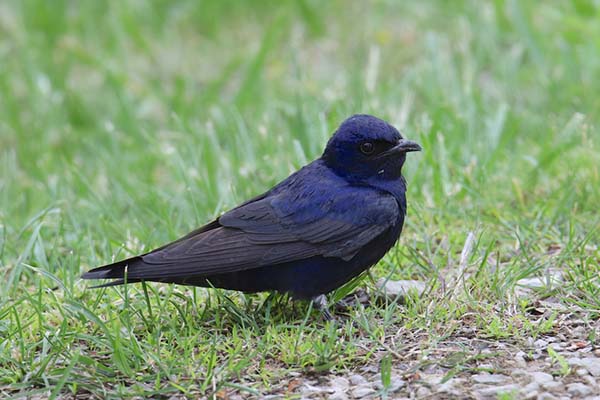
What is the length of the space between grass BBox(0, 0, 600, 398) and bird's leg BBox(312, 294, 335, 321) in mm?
47

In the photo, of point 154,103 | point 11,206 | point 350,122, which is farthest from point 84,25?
point 350,122

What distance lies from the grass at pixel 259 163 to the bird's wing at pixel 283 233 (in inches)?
10.1

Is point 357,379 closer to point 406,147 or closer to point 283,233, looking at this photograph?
point 283,233

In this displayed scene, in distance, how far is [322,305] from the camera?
389cm

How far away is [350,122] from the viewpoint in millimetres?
4105

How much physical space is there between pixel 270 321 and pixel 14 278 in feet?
4.05

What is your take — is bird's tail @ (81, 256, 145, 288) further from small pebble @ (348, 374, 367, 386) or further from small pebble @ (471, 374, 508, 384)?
small pebble @ (471, 374, 508, 384)

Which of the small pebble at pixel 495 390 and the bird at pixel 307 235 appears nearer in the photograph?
the small pebble at pixel 495 390

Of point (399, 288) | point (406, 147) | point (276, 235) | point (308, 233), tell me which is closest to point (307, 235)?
point (308, 233)

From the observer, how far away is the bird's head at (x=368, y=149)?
159 inches

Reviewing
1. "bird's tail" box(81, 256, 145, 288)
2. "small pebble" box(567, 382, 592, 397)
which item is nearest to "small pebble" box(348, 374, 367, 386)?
"small pebble" box(567, 382, 592, 397)

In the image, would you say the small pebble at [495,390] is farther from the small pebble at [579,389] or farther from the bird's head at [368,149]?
the bird's head at [368,149]

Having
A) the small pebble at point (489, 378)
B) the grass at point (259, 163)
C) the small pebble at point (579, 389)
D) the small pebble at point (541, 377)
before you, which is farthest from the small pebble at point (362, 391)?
the small pebble at point (579, 389)

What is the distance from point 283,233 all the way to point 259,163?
172 centimetres
